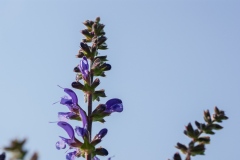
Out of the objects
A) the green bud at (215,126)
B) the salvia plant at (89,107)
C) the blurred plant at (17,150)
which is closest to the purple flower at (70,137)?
the salvia plant at (89,107)

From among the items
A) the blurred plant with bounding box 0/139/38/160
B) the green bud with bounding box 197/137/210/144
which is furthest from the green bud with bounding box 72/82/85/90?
the blurred plant with bounding box 0/139/38/160

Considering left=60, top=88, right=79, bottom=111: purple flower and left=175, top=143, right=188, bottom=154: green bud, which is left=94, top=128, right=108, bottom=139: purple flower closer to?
left=60, top=88, right=79, bottom=111: purple flower

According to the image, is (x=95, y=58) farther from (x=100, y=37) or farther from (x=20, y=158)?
(x=20, y=158)

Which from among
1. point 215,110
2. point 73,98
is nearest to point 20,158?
point 215,110

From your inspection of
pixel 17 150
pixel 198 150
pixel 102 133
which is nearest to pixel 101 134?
pixel 102 133

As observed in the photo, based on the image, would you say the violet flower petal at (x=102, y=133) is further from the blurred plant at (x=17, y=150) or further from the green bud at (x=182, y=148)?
the blurred plant at (x=17, y=150)

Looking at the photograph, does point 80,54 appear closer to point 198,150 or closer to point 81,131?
point 81,131
